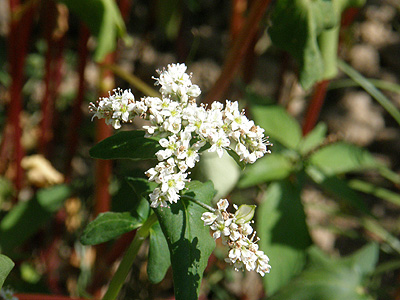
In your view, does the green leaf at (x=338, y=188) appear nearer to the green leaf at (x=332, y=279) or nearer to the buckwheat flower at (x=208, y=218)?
the green leaf at (x=332, y=279)

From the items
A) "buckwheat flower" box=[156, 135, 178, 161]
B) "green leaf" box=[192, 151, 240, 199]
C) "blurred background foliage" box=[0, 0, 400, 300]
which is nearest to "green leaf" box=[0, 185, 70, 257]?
"blurred background foliage" box=[0, 0, 400, 300]

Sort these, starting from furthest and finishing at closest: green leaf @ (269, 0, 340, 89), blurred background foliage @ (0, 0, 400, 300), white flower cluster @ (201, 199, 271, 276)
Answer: blurred background foliage @ (0, 0, 400, 300), green leaf @ (269, 0, 340, 89), white flower cluster @ (201, 199, 271, 276)

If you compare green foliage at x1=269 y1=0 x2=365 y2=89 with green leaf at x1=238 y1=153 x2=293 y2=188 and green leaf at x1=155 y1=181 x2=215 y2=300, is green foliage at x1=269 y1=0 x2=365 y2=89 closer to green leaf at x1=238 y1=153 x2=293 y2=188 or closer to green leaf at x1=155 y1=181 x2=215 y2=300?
green leaf at x1=238 y1=153 x2=293 y2=188

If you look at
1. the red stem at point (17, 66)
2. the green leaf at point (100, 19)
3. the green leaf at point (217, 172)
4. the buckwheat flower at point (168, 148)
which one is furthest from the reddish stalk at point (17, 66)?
the buckwheat flower at point (168, 148)

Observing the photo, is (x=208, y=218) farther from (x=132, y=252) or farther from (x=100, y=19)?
(x=100, y=19)

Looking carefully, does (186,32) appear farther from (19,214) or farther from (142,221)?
(142,221)
